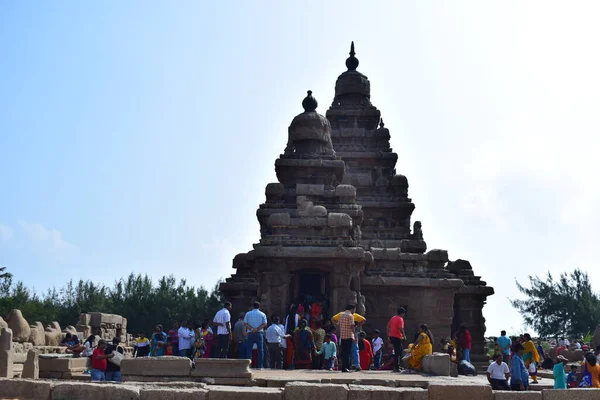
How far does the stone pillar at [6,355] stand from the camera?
772 inches

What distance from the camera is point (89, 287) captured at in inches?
2638

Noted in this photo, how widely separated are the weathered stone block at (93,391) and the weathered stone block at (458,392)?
4400 millimetres

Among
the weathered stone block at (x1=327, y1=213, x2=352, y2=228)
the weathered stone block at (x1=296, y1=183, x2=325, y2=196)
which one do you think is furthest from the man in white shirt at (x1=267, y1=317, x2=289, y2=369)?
the weathered stone block at (x1=296, y1=183, x2=325, y2=196)

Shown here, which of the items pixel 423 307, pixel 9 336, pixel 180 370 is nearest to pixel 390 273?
pixel 423 307

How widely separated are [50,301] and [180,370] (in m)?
50.9

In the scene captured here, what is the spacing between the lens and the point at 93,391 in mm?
13414

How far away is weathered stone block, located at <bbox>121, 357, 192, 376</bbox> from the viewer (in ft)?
51.0

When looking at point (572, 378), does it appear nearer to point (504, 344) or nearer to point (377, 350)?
point (504, 344)

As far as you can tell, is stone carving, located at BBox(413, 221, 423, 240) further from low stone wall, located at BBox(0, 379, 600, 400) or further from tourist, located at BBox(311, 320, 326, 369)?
low stone wall, located at BBox(0, 379, 600, 400)

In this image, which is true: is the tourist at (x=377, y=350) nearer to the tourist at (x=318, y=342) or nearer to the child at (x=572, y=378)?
the tourist at (x=318, y=342)

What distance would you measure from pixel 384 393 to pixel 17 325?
583 inches

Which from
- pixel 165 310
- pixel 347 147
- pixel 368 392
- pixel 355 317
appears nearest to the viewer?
pixel 368 392

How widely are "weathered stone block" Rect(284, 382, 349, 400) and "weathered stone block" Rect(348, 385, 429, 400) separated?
0.19 metres

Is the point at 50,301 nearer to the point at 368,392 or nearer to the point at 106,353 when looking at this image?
the point at 106,353
